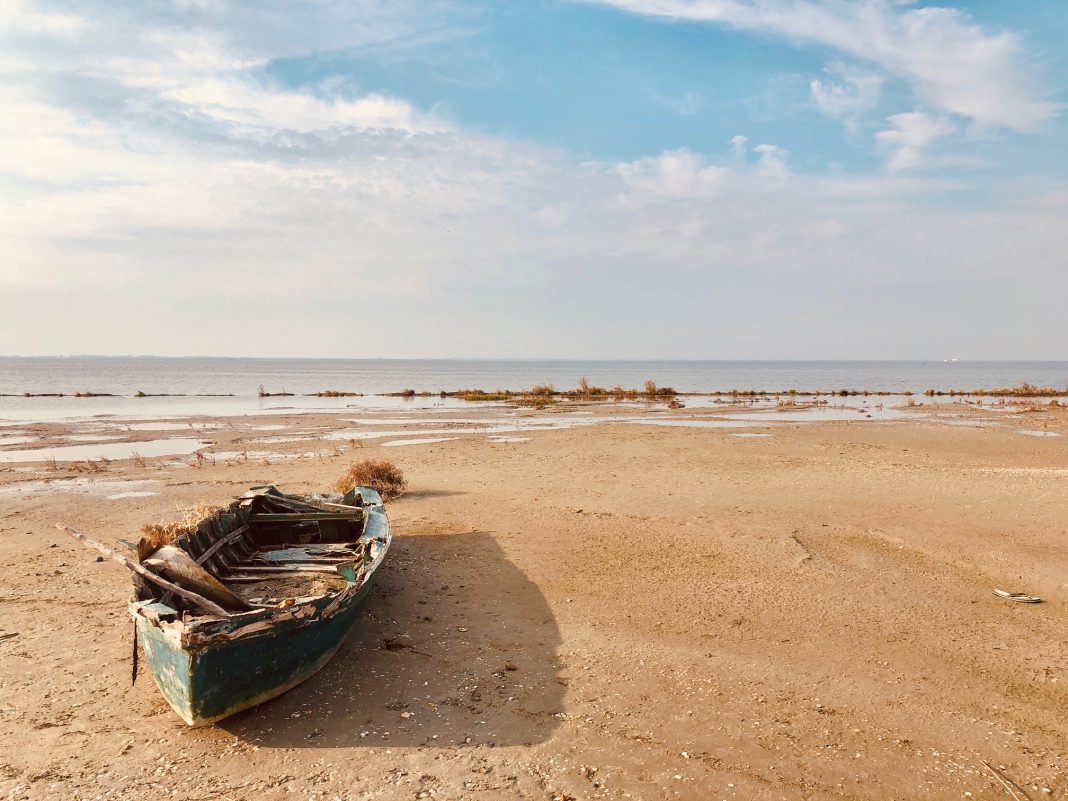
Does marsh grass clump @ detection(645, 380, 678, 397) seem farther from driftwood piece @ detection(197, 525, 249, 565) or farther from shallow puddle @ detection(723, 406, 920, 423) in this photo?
driftwood piece @ detection(197, 525, 249, 565)

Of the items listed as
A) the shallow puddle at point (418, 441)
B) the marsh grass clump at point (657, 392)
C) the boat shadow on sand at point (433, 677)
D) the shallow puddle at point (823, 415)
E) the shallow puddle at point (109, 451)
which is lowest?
the boat shadow on sand at point (433, 677)

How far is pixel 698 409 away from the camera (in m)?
39.9

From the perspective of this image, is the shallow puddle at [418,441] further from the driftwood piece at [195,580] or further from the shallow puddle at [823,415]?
the driftwood piece at [195,580]

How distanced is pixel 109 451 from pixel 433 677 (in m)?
19.5

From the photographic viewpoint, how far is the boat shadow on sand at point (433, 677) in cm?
531

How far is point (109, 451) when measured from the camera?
21.4m

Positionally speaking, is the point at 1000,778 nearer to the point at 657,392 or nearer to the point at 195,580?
the point at 195,580

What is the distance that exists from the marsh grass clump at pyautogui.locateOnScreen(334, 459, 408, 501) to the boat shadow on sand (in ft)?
17.0

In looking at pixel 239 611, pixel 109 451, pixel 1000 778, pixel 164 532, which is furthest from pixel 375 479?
pixel 109 451

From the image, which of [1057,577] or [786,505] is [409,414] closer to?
[786,505]

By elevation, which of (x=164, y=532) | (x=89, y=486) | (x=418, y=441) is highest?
(x=164, y=532)

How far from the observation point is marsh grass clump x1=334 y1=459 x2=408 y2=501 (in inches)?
561

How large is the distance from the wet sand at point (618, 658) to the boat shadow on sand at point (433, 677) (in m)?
A: 0.03

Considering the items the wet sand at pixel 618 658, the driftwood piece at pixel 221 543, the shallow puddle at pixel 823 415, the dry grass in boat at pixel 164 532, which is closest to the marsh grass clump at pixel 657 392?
the shallow puddle at pixel 823 415
